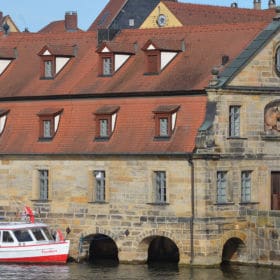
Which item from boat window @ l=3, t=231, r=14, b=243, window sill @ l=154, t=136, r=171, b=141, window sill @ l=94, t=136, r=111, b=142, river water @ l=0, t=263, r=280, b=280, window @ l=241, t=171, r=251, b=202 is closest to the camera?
river water @ l=0, t=263, r=280, b=280

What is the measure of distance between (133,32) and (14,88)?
23.1ft

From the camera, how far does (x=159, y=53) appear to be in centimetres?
8856

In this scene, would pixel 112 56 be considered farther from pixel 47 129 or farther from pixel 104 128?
pixel 47 129

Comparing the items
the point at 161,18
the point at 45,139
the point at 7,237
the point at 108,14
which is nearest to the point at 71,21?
the point at 161,18

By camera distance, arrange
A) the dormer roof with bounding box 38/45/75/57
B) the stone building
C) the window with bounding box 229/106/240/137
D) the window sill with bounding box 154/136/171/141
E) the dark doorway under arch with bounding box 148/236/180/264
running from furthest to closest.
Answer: the dormer roof with bounding box 38/45/75/57, the dark doorway under arch with bounding box 148/236/180/264, the window with bounding box 229/106/240/137, the window sill with bounding box 154/136/171/141, the stone building

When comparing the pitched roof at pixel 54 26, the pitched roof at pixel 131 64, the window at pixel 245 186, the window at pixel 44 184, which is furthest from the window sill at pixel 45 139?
the pitched roof at pixel 54 26

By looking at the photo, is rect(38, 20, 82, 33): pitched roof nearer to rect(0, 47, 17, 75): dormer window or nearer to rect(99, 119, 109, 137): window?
rect(0, 47, 17, 75): dormer window

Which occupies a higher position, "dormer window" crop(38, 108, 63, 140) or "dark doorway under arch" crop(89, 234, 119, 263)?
"dormer window" crop(38, 108, 63, 140)

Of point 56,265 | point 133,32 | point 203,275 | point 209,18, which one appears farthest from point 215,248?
point 209,18

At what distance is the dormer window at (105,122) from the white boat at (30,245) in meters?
5.42

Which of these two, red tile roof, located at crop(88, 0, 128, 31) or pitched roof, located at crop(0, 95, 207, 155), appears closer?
pitched roof, located at crop(0, 95, 207, 155)

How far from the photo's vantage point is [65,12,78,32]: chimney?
120 metres

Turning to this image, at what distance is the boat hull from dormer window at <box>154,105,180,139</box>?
23.6ft

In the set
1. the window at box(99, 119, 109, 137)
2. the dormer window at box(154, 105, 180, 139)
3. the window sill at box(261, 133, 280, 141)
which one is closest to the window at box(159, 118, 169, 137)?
the dormer window at box(154, 105, 180, 139)
